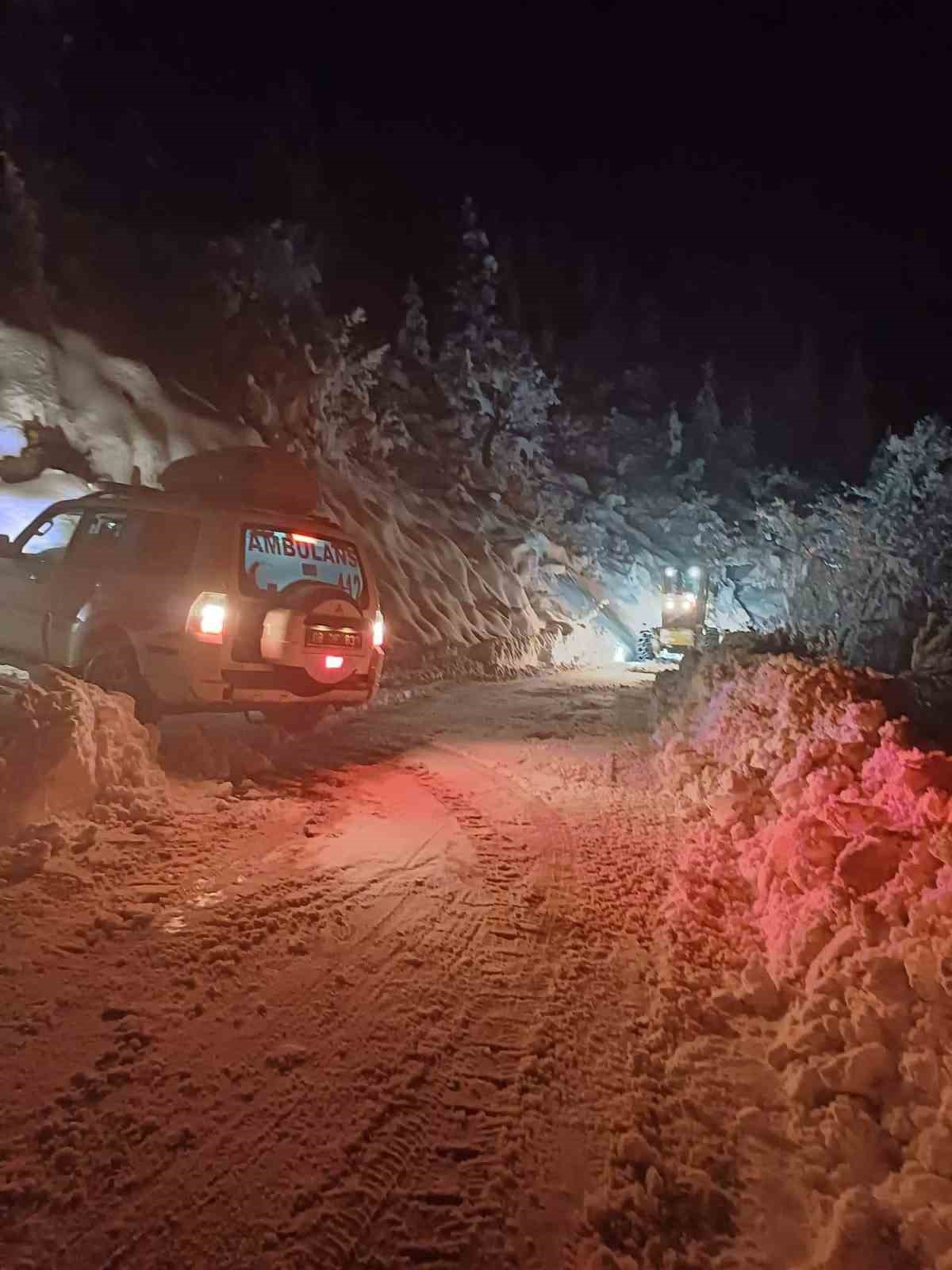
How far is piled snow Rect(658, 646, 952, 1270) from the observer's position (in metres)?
2.73

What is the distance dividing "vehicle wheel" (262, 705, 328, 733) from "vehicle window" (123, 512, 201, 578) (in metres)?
2.07

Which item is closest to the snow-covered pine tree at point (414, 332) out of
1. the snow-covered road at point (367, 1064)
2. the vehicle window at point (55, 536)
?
the vehicle window at point (55, 536)

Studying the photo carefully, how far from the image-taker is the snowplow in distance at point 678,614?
28484 mm

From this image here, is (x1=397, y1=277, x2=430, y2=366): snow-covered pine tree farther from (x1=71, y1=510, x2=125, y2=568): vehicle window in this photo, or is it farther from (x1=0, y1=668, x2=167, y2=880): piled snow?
(x1=0, y1=668, x2=167, y2=880): piled snow

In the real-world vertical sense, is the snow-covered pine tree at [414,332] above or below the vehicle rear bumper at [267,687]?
above

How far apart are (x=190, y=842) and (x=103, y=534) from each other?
4150 millimetres

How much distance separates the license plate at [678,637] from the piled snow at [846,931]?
69.8ft

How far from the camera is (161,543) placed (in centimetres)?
804

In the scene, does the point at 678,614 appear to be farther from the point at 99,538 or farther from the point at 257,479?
the point at 99,538

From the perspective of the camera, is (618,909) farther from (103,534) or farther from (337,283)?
(337,283)

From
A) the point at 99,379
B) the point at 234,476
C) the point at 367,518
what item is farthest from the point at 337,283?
the point at 234,476

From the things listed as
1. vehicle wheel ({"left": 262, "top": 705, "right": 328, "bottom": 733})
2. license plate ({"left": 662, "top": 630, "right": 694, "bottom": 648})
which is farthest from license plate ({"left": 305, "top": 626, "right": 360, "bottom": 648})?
license plate ({"left": 662, "top": 630, "right": 694, "bottom": 648})

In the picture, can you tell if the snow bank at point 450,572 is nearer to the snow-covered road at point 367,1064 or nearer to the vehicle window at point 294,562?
the vehicle window at point 294,562

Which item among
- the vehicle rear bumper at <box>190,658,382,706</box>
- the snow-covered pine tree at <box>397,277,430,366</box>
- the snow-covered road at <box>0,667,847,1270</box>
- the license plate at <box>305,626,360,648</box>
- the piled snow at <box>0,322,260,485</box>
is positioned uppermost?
the snow-covered pine tree at <box>397,277,430,366</box>
